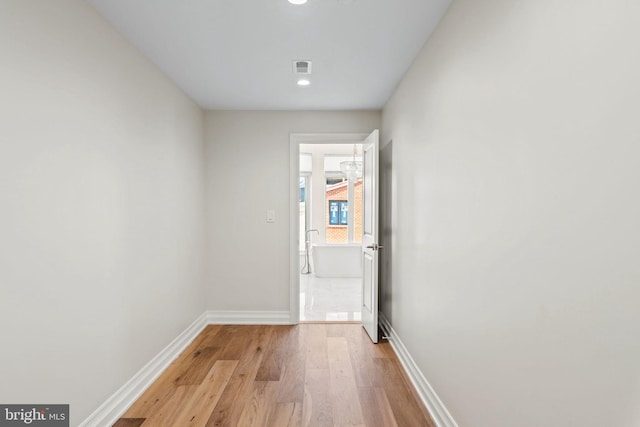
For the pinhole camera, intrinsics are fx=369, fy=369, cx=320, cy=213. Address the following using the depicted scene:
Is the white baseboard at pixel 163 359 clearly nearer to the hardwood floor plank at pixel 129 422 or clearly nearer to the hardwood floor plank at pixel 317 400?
the hardwood floor plank at pixel 129 422

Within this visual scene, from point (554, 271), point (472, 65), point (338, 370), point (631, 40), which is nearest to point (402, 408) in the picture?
point (338, 370)

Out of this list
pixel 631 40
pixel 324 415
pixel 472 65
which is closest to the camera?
pixel 631 40

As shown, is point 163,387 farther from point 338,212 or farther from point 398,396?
point 338,212

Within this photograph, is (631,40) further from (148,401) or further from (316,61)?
(148,401)

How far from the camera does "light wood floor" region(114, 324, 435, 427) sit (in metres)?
2.24

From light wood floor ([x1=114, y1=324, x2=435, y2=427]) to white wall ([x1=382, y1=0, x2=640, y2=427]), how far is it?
500 mm

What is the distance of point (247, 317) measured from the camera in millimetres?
4180

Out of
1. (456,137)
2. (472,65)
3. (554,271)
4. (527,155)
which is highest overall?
(472,65)

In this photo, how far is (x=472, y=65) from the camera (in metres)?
1.78

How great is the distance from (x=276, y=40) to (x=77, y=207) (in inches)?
61.9

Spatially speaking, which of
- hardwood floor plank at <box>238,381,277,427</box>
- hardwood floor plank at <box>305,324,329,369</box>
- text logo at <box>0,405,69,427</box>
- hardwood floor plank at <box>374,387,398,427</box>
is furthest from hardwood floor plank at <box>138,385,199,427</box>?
hardwood floor plank at <box>374,387,398,427</box>

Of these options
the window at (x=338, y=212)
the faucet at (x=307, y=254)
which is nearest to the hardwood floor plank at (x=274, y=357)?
the faucet at (x=307, y=254)

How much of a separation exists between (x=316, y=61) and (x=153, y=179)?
1529mm

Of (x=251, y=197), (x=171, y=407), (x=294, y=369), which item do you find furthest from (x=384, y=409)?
(x=251, y=197)
